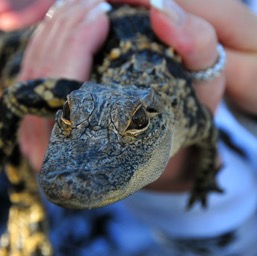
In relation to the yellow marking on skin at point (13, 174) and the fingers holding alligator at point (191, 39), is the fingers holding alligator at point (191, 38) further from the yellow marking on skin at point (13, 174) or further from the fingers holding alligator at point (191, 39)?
the yellow marking on skin at point (13, 174)

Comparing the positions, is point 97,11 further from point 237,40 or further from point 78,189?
point 78,189

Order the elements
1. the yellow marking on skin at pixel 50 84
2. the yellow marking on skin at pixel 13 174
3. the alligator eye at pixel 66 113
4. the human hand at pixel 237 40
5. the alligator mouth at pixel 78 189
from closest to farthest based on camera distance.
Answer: the alligator mouth at pixel 78 189 → the alligator eye at pixel 66 113 → the yellow marking on skin at pixel 50 84 → the human hand at pixel 237 40 → the yellow marking on skin at pixel 13 174

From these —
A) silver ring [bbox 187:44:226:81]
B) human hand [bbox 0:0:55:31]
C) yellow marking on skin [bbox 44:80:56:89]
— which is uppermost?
yellow marking on skin [bbox 44:80:56:89]

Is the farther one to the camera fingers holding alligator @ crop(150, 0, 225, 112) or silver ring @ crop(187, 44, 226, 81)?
silver ring @ crop(187, 44, 226, 81)

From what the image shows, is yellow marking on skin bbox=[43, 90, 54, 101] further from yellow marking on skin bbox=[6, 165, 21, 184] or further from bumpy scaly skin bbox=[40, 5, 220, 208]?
yellow marking on skin bbox=[6, 165, 21, 184]

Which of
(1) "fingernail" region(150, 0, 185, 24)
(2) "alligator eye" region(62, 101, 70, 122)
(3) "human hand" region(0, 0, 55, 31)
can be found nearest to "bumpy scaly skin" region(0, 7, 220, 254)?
(2) "alligator eye" region(62, 101, 70, 122)

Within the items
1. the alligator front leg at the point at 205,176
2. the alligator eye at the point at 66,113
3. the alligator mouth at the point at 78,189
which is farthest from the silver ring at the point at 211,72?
the alligator mouth at the point at 78,189

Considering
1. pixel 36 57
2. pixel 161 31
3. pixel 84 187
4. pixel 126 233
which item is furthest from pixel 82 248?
pixel 84 187

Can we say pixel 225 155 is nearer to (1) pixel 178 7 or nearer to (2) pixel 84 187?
(1) pixel 178 7
